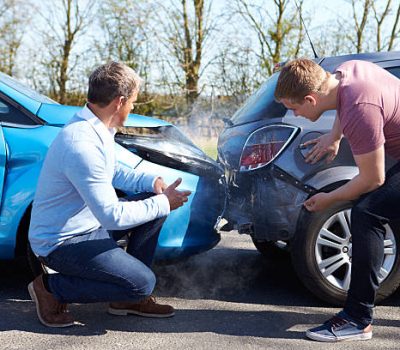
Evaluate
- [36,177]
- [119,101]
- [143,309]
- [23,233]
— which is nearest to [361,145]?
[119,101]

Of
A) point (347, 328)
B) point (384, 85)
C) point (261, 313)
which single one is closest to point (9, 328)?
point (261, 313)

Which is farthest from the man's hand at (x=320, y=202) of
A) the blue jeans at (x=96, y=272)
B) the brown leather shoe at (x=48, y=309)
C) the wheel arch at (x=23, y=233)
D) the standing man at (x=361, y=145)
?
the wheel arch at (x=23, y=233)

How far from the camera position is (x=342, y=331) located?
2.85 m

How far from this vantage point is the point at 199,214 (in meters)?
3.44

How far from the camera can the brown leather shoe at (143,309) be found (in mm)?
3162

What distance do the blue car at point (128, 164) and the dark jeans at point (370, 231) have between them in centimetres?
97

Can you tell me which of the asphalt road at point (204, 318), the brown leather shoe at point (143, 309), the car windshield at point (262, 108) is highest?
the car windshield at point (262, 108)

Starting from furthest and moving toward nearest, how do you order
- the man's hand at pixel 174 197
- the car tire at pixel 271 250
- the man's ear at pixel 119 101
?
the car tire at pixel 271 250 < the man's hand at pixel 174 197 < the man's ear at pixel 119 101

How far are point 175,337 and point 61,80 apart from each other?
13.5 metres

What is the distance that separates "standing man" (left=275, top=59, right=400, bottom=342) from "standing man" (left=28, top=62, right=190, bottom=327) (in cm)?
75

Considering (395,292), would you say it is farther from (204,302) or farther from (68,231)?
(68,231)

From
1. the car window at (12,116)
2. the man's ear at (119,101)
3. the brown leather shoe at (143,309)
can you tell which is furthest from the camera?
the car window at (12,116)

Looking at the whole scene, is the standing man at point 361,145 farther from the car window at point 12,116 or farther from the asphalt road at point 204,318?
the car window at point 12,116

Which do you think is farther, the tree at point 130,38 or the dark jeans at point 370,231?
the tree at point 130,38
